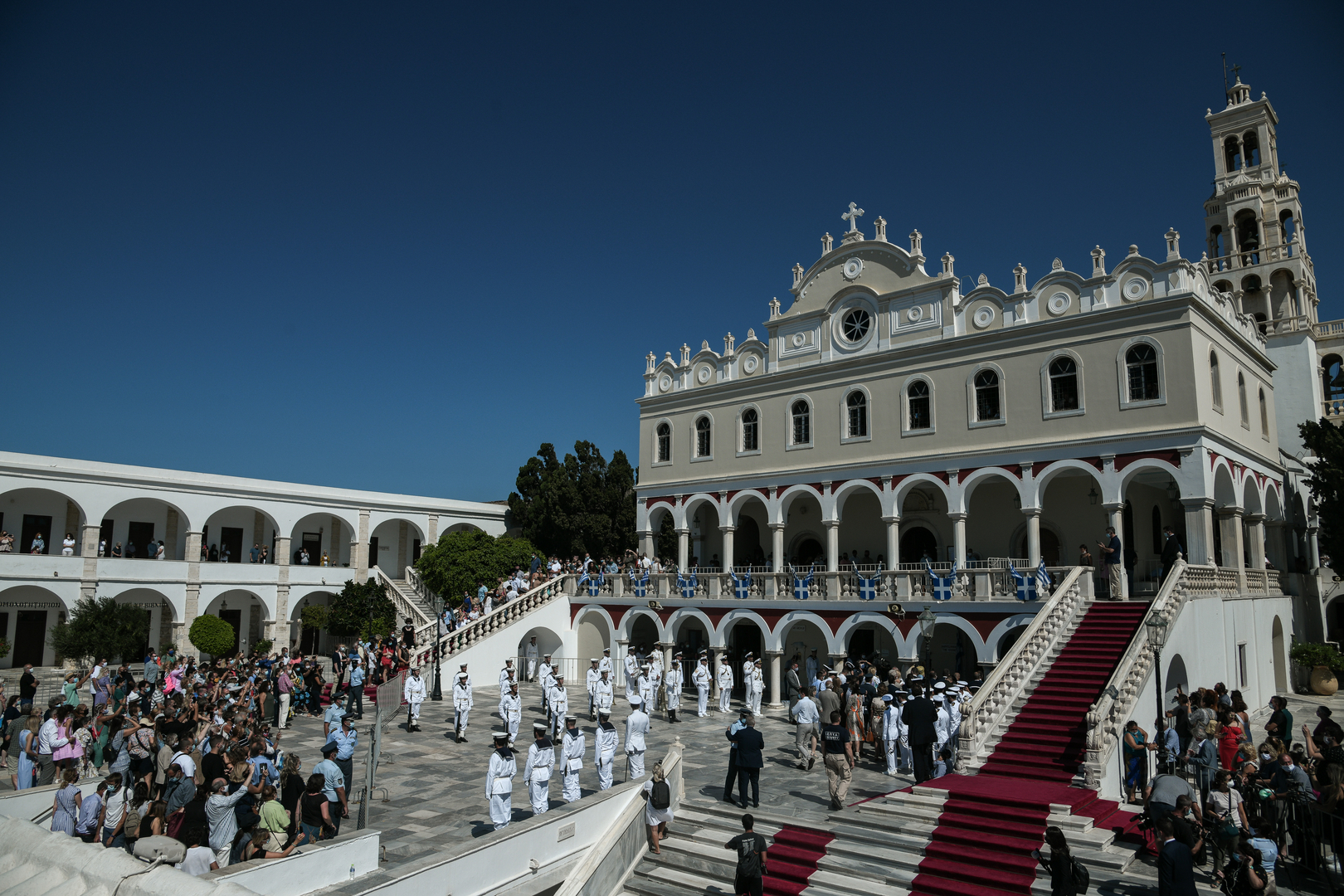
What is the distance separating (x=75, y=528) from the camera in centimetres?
3259

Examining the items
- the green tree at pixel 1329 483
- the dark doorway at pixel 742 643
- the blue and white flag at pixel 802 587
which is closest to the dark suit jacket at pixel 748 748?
the blue and white flag at pixel 802 587

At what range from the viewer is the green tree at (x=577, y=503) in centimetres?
4222

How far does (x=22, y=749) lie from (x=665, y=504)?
21225mm

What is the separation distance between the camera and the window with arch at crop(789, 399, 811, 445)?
93.4ft

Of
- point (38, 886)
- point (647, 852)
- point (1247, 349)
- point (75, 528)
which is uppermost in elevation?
point (1247, 349)

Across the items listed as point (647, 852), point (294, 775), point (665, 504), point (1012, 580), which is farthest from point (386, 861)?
point (665, 504)

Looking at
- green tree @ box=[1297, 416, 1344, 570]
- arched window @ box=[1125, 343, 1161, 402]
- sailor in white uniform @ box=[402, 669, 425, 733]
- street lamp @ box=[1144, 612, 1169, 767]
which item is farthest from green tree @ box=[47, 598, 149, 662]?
green tree @ box=[1297, 416, 1344, 570]

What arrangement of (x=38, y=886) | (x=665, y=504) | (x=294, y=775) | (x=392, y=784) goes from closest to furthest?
(x=38, y=886) → (x=294, y=775) → (x=392, y=784) → (x=665, y=504)

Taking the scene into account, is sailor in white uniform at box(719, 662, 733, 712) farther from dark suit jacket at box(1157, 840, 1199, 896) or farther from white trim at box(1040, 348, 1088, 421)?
dark suit jacket at box(1157, 840, 1199, 896)

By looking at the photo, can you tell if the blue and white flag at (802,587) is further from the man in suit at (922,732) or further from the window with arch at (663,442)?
the man in suit at (922,732)

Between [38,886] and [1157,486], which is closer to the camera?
[38,886]

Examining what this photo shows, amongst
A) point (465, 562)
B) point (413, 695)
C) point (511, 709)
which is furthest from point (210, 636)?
point (511, 709)

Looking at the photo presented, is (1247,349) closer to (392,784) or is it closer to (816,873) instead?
(816,873)

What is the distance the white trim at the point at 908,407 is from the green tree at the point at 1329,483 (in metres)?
12.8
